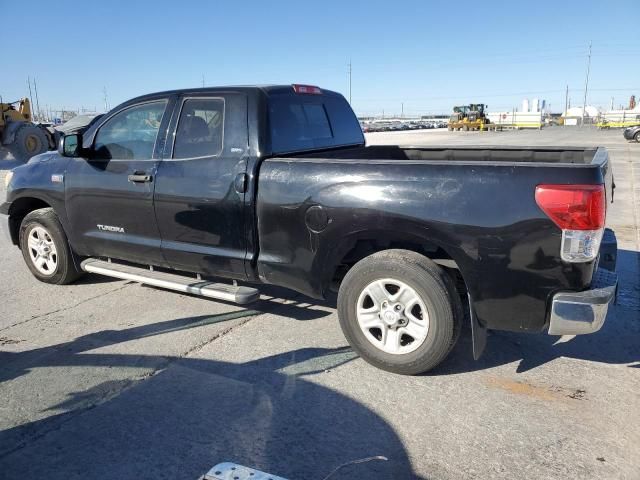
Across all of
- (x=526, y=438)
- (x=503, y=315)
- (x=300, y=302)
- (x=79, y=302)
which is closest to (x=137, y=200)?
(x=79, y=302)

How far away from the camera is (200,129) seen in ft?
14.4

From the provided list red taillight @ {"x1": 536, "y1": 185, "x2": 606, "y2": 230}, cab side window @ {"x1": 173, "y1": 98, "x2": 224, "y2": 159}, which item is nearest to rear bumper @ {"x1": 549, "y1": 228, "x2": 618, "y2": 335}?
red taillight @ {"x1": 536, "y1": 185, "x2": 606, "y2": 230}

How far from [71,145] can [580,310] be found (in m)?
4.41

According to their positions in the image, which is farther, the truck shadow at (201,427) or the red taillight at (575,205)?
the red taillight at (575,205)

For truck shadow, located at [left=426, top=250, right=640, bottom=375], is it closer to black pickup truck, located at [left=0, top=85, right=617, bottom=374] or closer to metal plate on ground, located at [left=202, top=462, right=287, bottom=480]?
black pickup truck, located at [left=0, top=85, right=617, bottom=374]

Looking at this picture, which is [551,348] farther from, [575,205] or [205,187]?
[205,187]

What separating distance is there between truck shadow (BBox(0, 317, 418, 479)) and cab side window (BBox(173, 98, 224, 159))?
5.52 feet

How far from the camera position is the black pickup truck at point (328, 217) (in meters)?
3.04

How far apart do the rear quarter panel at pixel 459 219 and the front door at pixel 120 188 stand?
4.62 feet

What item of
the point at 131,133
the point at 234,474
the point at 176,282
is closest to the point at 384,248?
the point at 176,282

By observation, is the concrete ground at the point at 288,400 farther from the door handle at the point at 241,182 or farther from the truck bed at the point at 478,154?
the truck bed at the point at 478,154

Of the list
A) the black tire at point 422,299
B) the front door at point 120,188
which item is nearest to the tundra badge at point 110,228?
the front door at point 120,188

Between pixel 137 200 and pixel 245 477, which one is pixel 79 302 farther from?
pixel 245 477

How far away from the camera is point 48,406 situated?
322 cm
